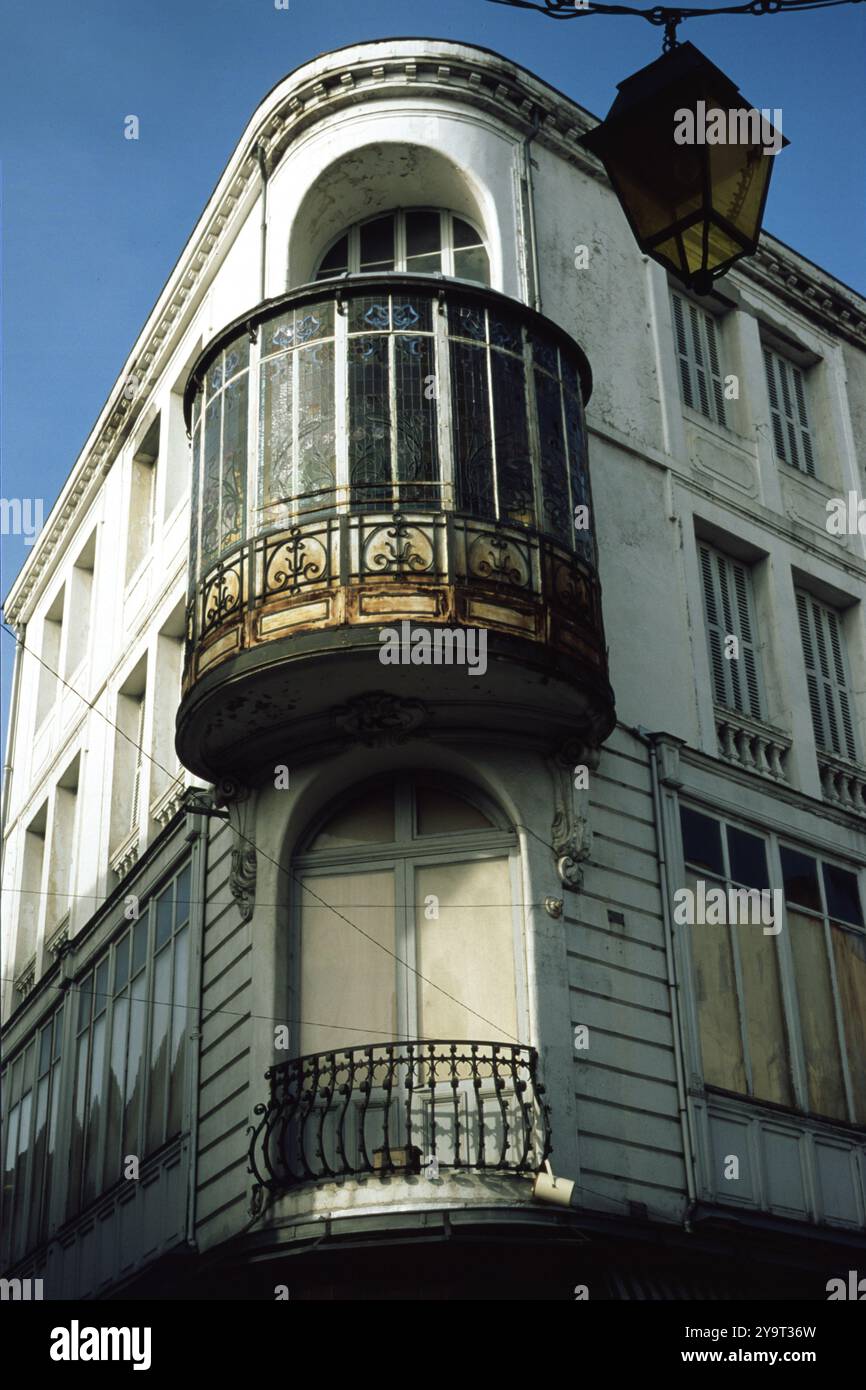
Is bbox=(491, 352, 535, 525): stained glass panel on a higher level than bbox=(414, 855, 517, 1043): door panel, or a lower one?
higher

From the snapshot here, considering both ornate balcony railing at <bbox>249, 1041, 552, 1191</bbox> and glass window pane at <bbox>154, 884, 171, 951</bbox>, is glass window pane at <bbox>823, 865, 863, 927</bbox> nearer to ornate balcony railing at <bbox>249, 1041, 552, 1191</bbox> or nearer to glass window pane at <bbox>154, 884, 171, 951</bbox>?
ornate balcony railing at <bbox>249, 1041, 552, 1191</bbox>

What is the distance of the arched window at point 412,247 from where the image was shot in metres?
19.4

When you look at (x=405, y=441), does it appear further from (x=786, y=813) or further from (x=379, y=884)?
(x=786, y=813)

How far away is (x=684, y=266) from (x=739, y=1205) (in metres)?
9.67

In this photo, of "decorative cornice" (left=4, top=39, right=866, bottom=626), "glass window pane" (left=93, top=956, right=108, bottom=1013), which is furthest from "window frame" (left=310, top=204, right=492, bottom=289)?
"glass window pane" (left=93, top=956, right=108, bottom=1013)

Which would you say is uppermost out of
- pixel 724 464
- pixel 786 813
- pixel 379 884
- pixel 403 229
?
pixel 403 229

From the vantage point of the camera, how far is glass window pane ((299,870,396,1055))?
1566 centimetres

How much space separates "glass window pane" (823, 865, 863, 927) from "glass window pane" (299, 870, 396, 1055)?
5255 millimetres

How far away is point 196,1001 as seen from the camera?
1725cm

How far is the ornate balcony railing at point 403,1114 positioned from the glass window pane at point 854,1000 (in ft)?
15.4

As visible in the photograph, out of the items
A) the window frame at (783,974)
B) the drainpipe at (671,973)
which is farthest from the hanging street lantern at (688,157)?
the window frame at (783,974)

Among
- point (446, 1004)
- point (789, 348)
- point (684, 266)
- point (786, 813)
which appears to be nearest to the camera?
point (684, 266)
